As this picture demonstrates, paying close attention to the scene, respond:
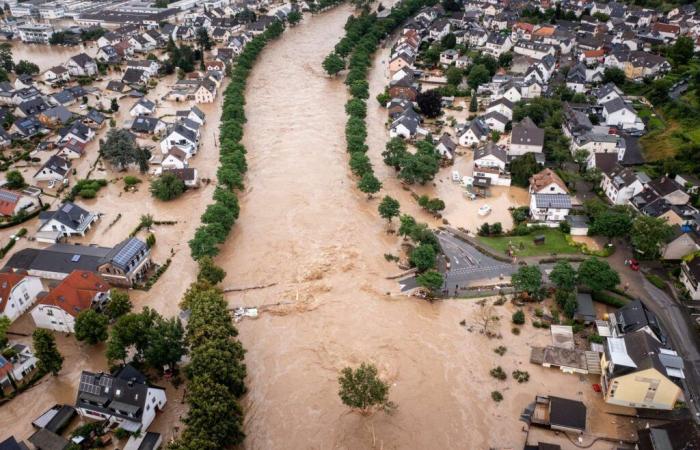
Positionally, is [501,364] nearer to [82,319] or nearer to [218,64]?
[82,319]

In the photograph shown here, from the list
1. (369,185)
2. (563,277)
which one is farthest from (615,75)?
(563,277)

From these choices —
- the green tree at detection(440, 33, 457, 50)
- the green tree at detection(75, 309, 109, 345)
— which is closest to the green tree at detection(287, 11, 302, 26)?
the green tree at detection(440, 33, 457, 50)

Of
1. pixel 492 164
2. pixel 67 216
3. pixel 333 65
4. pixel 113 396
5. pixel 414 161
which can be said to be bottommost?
pixel 492 164

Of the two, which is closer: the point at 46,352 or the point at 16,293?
the point at 46,352

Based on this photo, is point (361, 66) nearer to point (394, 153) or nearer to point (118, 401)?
point (394, 153)

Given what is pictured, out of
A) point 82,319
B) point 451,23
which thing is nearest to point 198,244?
point 82,319

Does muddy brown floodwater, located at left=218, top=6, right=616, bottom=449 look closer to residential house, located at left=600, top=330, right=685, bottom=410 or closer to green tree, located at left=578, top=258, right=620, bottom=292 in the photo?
residential house, located at left=600, top=330, right=685, bottom=410

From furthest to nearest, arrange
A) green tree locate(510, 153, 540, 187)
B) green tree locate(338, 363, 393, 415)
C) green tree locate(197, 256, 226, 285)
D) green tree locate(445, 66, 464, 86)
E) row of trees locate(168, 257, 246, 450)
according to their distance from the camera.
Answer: green tree locate(445, 66, 464, 86), green tree locate(510, 153, 540, 187), green tree locate(197, 256, 226, 285), green tree locate(338, 363, 393, 415), row of trees locate(168, 257, 246, 450)
